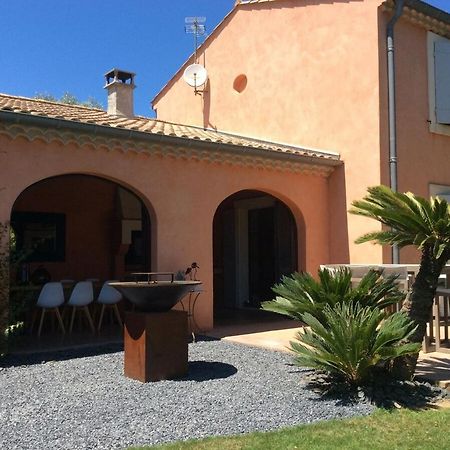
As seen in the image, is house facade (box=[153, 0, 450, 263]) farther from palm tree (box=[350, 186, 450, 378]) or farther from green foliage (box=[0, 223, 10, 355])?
green foliage (box=[0, 223, 10, 355])

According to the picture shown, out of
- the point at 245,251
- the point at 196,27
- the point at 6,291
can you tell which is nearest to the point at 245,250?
the point at 245,251

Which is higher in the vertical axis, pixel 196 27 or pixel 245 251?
pixel 196 27

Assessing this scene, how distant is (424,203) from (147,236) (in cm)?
510

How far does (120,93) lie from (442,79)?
751cm

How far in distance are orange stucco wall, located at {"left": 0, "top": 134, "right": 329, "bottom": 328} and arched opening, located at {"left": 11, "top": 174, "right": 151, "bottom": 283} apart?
10.7 feet

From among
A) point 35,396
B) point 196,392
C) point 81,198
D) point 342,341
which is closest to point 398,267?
point 342,341

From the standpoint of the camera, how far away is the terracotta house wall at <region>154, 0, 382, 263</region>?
11117 mm

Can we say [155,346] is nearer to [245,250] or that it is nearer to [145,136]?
[145,136]

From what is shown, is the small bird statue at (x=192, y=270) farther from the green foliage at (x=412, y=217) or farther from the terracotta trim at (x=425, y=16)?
the terracotta trim at (x=425, y=16)

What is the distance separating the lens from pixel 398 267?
7.30 m

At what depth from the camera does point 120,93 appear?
472 inches

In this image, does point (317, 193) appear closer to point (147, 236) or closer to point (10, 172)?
point (147, 236)

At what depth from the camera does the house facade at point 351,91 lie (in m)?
11.1

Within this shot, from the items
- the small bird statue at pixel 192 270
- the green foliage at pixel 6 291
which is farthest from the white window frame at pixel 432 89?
the green foliage at pixel 6 291
